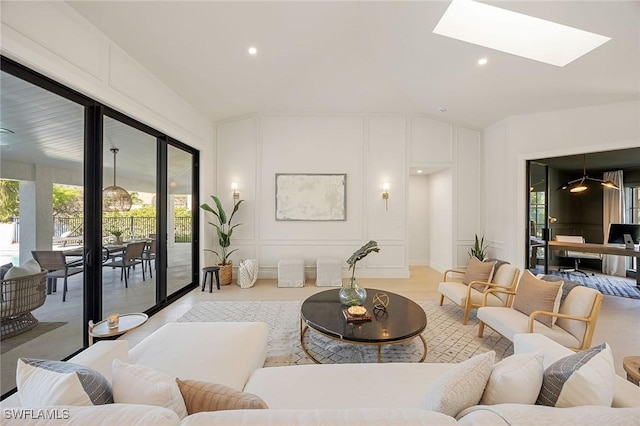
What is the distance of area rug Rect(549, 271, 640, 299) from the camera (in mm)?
4590

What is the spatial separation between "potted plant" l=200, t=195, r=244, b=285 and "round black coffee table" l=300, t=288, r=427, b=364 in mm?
2747

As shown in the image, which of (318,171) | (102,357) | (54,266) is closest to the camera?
(102,357)

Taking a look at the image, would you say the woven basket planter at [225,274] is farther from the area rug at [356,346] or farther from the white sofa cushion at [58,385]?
the white sofa cushion at [58,385]

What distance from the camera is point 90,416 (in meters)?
0.79

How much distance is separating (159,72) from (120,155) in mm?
1244

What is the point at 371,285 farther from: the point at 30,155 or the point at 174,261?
the point at 30,155

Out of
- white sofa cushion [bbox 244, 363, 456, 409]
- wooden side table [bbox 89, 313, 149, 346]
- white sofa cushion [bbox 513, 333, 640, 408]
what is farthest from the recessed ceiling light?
wooden side table [bbox 89, 313, 149, 346]

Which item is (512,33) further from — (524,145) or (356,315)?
(356,315)

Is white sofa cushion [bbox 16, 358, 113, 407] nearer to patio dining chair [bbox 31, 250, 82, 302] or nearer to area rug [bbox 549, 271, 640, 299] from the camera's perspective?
patio dining chair [bbox 31, 250, 82, 302]

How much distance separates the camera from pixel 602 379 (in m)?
1.05

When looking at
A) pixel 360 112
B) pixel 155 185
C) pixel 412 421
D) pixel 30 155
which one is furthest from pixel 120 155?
pixel 360 112

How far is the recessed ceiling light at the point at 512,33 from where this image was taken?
305 cm

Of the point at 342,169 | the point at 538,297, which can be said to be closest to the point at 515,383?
the point at 538,297

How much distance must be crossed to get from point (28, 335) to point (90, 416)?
240 centimetres
